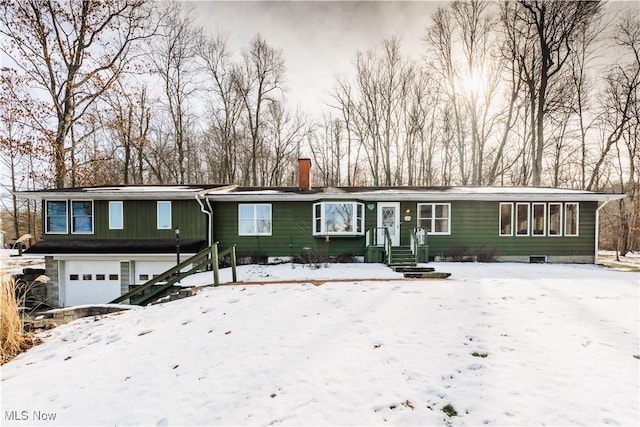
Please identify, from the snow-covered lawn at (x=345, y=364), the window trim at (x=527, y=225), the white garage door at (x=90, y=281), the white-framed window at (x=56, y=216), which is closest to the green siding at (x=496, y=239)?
the window trim at (x=527, y=225)

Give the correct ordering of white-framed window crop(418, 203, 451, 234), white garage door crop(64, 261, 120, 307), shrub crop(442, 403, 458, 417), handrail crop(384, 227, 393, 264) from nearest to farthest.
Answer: shrub crop(442, 403, 458, 417)
handrail crop(384, 227, 393, 264)
white garage door crop(64, 261, 120, 307)
white-framed window crop(418, 203, 451, 234)

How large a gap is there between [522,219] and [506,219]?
0.72 m

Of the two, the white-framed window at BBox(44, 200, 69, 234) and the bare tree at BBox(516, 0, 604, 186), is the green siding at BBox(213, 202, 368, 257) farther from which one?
the bare tree at BBox(516, 0, 604, 186)

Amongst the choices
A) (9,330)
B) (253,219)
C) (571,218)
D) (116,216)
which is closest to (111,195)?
(116,216)

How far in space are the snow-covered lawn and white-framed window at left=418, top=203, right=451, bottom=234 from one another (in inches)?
258

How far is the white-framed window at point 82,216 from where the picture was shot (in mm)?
12078

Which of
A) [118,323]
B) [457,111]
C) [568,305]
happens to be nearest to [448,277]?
[568,305]

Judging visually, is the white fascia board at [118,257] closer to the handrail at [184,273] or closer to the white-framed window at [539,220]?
the handrail at [184,273]

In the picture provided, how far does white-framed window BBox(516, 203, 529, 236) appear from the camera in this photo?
40.7 ft

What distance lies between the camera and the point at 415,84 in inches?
1029

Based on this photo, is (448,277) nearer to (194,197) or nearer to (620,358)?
(620,358)

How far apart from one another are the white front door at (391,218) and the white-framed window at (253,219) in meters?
4.91

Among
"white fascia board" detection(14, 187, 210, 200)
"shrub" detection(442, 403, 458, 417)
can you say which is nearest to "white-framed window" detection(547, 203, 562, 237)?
"shrub" detection(442, 403, 458, 417)

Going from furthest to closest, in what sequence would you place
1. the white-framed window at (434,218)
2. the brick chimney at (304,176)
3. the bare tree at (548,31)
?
the bare tree at (548,31), the brick chimney at (304,176), the white-framed window at (434,218)
